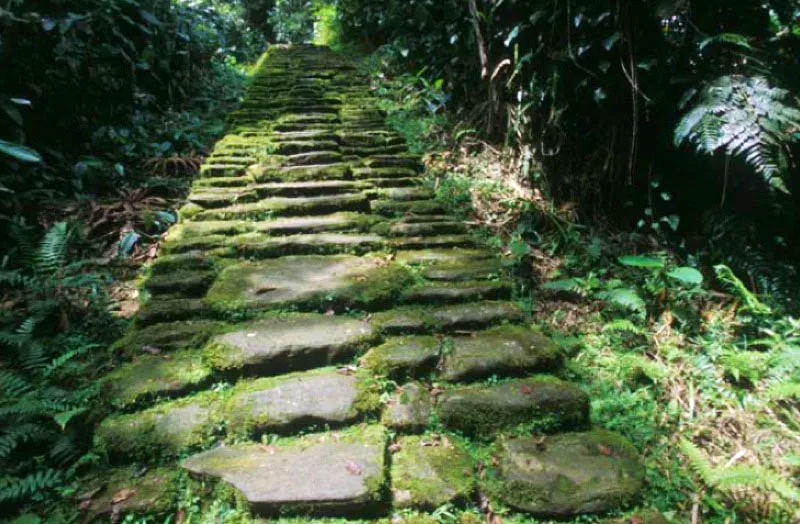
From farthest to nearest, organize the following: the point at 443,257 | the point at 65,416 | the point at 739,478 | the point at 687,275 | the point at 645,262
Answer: the point at 443,257 < the point at 645,262 < the point at 687,275 < the point at 65,416 < the point at 739,478

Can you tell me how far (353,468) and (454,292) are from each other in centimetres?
118

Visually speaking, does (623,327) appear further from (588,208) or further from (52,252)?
(52,252)

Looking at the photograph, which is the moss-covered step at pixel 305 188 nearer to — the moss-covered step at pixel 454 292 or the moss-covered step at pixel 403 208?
the moss-covered step at pixel 403 208

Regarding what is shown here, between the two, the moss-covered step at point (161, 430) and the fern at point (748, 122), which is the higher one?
the fern at point (748, 122)

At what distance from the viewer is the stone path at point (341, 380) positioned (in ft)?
5.42

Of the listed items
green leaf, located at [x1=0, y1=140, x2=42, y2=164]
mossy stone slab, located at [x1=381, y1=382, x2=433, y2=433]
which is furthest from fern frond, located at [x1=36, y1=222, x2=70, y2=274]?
mossy stone slab, located at [x1=381, y1=382, x2=433, y2=433]

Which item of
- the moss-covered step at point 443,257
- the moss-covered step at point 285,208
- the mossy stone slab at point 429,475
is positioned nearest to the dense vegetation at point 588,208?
the moss-covered step at point 443,257

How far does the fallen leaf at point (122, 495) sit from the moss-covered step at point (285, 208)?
199 centimetres

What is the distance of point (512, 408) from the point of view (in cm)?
194

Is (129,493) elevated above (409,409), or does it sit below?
below

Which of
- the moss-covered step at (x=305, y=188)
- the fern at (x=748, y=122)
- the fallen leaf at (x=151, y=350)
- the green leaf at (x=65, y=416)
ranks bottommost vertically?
the green leaf at (x=65, y=416)

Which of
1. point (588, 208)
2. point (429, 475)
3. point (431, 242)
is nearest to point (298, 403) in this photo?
point (429, 475)

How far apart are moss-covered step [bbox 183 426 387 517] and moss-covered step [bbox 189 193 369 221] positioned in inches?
74.4

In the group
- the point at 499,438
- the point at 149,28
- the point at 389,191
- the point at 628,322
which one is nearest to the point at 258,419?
the point at 499,438
